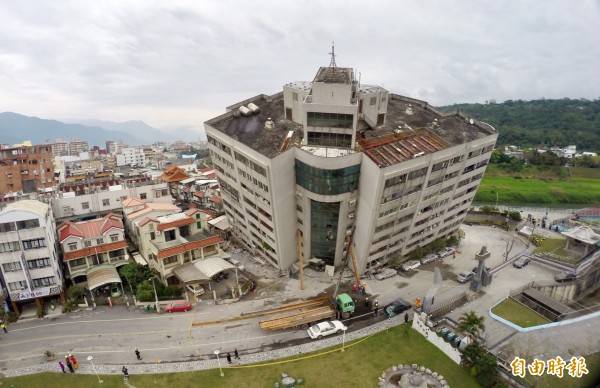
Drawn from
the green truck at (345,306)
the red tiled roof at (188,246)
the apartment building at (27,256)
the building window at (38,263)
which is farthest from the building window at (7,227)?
the green truck at (345,306)

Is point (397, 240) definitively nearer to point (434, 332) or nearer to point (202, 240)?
point (434, 332)

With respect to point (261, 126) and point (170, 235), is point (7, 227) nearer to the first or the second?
point (170, 235)

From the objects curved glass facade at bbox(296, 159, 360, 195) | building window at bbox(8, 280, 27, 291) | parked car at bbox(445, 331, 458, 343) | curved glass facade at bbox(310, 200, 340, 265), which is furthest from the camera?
curved glass facade at bbox(310, 200, 340, 265)

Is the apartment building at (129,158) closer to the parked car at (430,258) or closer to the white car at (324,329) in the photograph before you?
the parked car at (430,258)

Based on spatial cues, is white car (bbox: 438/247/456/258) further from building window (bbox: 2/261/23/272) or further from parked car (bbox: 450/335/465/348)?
building window (bbox: 2/261/23/272)

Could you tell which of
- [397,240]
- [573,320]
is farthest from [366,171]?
[573,320]

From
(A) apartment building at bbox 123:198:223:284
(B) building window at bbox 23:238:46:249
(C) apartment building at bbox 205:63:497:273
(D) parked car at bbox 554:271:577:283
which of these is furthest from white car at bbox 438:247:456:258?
(B) building window at bbox 23:238:46:249
